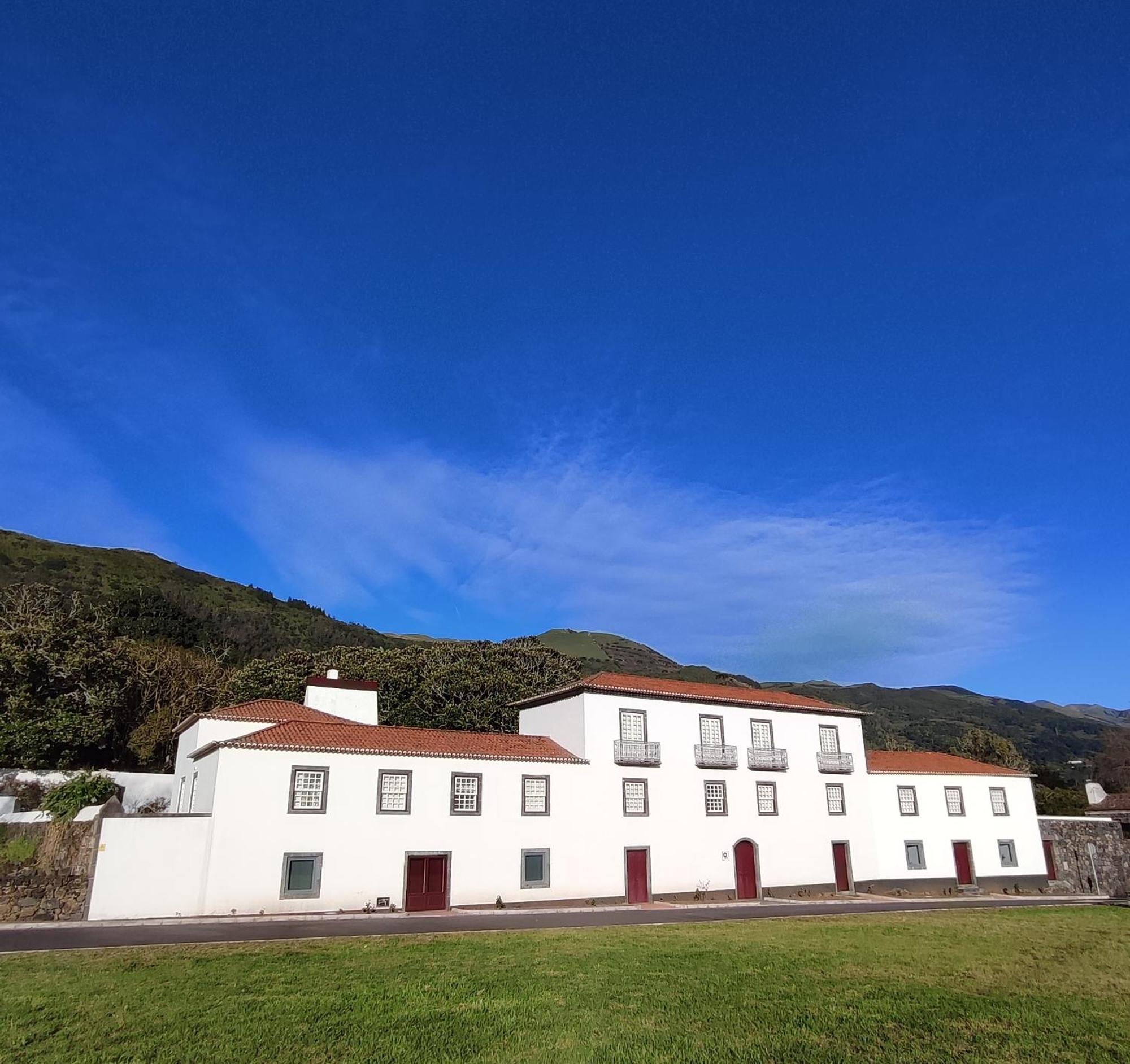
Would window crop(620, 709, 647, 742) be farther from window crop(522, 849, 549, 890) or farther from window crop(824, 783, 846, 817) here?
window crop(824, 783, 846, 817)

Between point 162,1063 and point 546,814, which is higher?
point 546,814

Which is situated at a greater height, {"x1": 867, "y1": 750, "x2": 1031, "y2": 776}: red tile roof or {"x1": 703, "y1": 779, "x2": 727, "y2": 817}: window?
{"x1": 867, "y1": 750, "x2": 1031, "y2": 776}: red tile roof

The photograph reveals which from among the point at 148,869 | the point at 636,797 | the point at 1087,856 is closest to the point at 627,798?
the point at 636,797

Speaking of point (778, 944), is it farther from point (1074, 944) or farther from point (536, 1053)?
point (536, 1053)

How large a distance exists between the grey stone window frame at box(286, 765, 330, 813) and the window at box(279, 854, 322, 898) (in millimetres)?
1304

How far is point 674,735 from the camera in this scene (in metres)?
32.6

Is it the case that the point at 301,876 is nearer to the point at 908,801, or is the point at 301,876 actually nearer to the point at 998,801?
the point at 908,801

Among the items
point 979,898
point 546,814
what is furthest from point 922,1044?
point 979,898

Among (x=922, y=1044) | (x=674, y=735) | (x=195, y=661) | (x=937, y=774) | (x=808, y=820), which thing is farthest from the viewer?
(x=195, y=661)

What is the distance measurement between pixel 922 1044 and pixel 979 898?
30.5 metres

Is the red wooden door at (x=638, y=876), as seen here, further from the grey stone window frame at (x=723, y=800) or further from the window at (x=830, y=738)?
the window at (x=830, y=738)

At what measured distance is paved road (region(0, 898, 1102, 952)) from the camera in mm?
17594

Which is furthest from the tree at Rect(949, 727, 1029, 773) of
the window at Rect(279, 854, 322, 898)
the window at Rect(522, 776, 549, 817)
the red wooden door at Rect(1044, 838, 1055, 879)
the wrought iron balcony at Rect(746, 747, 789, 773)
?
the window at Rect(279, 854, 322, 898)

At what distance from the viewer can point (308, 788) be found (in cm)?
2481
